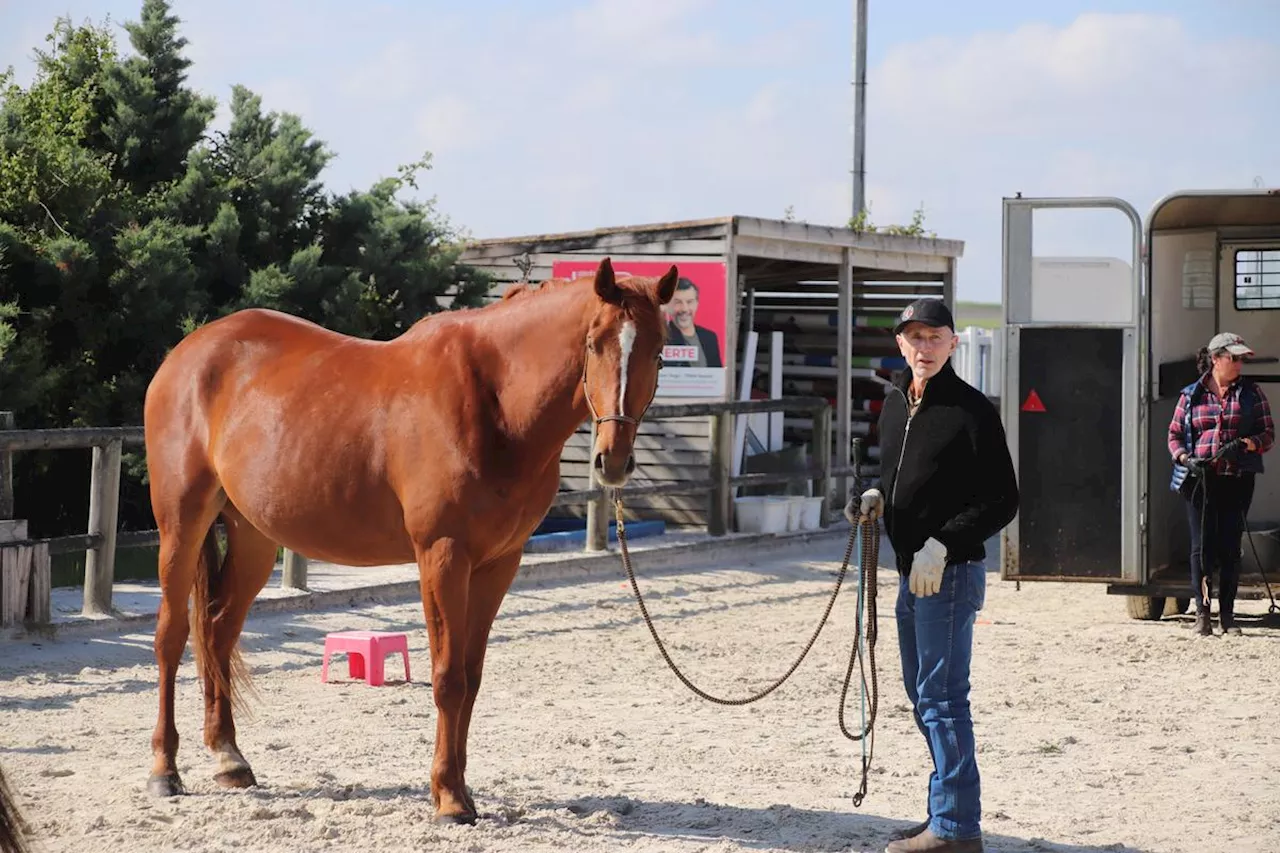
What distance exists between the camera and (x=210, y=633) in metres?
5.56

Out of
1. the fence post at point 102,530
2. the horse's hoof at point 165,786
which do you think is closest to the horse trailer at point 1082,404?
the fence post at point 102,530

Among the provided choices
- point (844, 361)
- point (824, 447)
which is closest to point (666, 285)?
point (824, 447)

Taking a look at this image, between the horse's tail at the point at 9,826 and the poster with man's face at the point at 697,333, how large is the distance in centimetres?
1059

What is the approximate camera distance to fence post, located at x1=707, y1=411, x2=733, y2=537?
12539 mm

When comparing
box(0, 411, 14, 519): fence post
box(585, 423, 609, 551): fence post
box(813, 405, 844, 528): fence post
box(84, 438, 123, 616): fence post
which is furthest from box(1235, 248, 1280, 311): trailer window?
box(0, 411, 14, 519): fence post

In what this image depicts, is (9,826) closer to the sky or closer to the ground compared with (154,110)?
closer to the ground

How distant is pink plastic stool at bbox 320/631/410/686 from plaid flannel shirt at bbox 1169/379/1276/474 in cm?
451

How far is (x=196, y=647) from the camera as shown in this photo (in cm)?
556

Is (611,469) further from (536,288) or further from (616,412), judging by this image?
(536,288)

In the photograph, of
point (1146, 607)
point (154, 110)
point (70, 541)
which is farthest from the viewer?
point (154, 110)

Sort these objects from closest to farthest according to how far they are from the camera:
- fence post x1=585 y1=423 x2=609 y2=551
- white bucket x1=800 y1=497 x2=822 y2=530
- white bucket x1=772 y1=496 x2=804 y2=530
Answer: fence post x1=585 y1=423 x2=609 y2=551
white bucket x1=772 y1=496 x2=804 y2=530
white bucket x1=800 y1=497 x2=822 y2=530

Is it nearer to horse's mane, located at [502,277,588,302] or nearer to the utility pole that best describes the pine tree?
horse's mane, located at [502,277,588,302]

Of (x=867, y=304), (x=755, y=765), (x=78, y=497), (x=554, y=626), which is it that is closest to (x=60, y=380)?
(x=78, y=497)

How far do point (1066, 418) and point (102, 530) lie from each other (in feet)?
17.5
